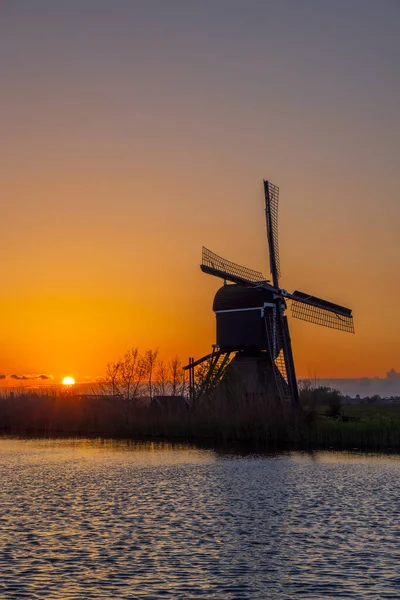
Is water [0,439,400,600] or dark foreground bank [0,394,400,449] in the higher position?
dark foreground bank [0,394,400,449]

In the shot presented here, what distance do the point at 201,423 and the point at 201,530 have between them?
27.4 metres

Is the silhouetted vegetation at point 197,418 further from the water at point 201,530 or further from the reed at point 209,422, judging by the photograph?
the water at point 201,530

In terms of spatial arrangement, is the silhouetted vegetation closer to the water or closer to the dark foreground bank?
the dark foreground bank

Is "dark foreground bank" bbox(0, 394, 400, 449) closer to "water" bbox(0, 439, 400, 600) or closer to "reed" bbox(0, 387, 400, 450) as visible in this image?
"reed" bbox(0, 387, 400, 450)

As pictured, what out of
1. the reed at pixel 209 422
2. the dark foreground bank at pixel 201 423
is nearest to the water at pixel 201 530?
the dark foreground bank at pixel 201 423

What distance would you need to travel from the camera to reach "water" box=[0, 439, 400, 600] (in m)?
13.7

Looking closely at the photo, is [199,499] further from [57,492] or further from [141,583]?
[141,583]

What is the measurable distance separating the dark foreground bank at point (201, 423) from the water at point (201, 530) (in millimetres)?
7245

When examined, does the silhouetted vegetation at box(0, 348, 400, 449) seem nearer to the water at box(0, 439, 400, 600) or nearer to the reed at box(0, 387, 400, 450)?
the reed at box(0, 387, 400, 450)

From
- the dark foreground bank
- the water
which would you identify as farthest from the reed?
the water

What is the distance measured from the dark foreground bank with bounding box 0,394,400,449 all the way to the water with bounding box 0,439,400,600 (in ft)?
23.8

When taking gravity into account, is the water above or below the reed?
below

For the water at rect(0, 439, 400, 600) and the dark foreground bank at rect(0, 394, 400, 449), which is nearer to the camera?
the water at rect(0, 439, 400, 600)

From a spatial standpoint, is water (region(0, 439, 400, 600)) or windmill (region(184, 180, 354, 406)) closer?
water (region(0, 439, 400, 600))
